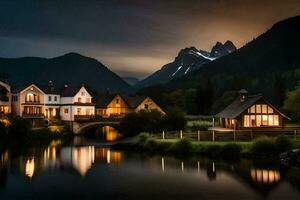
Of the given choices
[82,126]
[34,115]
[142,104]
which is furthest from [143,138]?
[142,104]

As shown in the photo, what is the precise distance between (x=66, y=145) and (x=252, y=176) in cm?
3603

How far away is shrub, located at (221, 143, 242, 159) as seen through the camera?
48681mm

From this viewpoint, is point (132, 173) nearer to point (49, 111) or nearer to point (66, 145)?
point (66, 145)

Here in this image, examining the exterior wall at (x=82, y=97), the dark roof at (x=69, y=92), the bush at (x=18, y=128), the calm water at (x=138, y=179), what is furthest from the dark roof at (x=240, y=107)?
the dark roof at (x=69, y=92)

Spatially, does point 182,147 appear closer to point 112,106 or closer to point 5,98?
point 5,98

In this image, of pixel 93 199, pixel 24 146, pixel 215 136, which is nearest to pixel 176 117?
pixel 215 136

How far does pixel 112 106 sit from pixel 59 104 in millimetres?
12286

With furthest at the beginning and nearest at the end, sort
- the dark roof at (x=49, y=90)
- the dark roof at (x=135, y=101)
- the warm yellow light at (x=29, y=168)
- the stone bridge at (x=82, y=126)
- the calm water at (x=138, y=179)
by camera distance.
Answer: the dark roof at (x=135, y=101) → the dark roof at (x=49, y=90) → the stone bridge at (x=82, y=126) → the warm yellow light at (x=29, y=168) → the calm water at (x=138, y=179)

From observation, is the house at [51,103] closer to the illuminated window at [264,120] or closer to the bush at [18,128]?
the bush at [18,128]

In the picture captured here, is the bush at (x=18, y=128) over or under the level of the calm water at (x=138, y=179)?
over

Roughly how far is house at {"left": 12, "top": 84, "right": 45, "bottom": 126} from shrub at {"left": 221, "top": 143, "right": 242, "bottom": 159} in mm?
47294

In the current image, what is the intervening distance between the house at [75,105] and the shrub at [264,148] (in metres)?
49.8

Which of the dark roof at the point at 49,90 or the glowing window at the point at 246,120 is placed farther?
the dark roof at the point at 49,90

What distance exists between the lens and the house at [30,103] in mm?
88062
